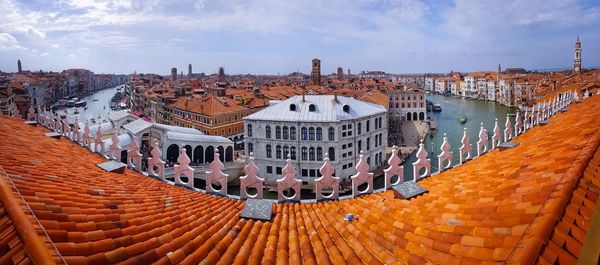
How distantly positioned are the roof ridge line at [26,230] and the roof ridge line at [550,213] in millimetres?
3099

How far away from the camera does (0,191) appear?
325cm

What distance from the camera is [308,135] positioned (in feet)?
91.0

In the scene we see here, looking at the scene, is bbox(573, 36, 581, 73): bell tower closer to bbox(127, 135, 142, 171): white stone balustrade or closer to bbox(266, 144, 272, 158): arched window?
bbox(266, 144, 272, 158): arched window

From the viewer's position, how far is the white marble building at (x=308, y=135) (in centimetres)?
2758

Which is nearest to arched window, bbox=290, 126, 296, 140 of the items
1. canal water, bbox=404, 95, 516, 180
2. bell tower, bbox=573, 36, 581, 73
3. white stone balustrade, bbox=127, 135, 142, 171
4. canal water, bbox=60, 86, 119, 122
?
canal water, bbox=404, 95, 516, 180

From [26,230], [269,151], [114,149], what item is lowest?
[269,151]

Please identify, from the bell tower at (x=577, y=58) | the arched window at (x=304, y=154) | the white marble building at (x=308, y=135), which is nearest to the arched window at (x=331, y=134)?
the white marble building at (x=308, y=135)

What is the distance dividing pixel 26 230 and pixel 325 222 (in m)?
3.54

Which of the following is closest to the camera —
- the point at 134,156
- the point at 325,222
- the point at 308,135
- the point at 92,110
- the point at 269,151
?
the point at 325,222

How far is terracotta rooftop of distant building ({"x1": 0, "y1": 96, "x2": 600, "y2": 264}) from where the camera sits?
307 centimetres

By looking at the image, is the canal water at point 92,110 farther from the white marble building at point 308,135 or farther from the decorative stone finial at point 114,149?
the decorative stone finial at point 114,149

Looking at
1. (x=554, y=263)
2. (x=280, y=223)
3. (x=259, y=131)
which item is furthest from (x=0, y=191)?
(x=259, y=131)

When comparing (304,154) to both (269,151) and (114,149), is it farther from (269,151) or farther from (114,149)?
(114,149)

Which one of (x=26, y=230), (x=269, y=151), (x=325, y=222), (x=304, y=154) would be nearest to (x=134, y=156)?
(x=325, y=222)
